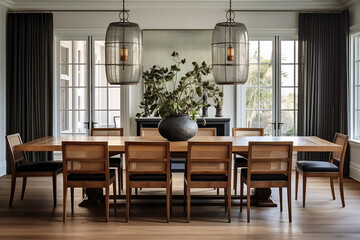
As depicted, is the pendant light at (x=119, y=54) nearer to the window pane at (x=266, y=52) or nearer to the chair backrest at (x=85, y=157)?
the chair backrest at (x=85, y=157)

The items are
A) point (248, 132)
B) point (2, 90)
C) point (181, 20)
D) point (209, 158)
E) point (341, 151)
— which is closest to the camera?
point (209, 158)

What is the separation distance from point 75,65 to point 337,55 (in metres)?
4.36

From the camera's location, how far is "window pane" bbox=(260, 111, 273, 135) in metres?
7.50

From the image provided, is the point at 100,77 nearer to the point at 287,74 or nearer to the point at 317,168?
the point at 287,74

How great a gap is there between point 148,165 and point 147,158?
3.2 inches

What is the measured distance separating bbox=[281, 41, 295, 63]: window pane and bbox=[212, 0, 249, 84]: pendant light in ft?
9.48

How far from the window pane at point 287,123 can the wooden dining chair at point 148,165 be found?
3721mm

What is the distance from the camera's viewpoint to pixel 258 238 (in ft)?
12.6

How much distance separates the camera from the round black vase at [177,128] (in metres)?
4.79

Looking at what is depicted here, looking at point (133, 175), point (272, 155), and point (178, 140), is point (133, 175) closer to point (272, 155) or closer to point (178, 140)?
point (178, 140)

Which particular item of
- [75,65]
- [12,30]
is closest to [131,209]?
[75,65]

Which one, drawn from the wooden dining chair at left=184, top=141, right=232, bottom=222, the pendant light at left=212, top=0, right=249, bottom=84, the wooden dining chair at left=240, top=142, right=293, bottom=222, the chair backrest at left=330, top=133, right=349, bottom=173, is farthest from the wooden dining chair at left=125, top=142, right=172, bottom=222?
the chair backrest at left=330, top=133, right=349, bottom=173

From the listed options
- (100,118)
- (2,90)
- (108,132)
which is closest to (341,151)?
(108,132)

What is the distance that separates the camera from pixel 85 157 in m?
4.25
